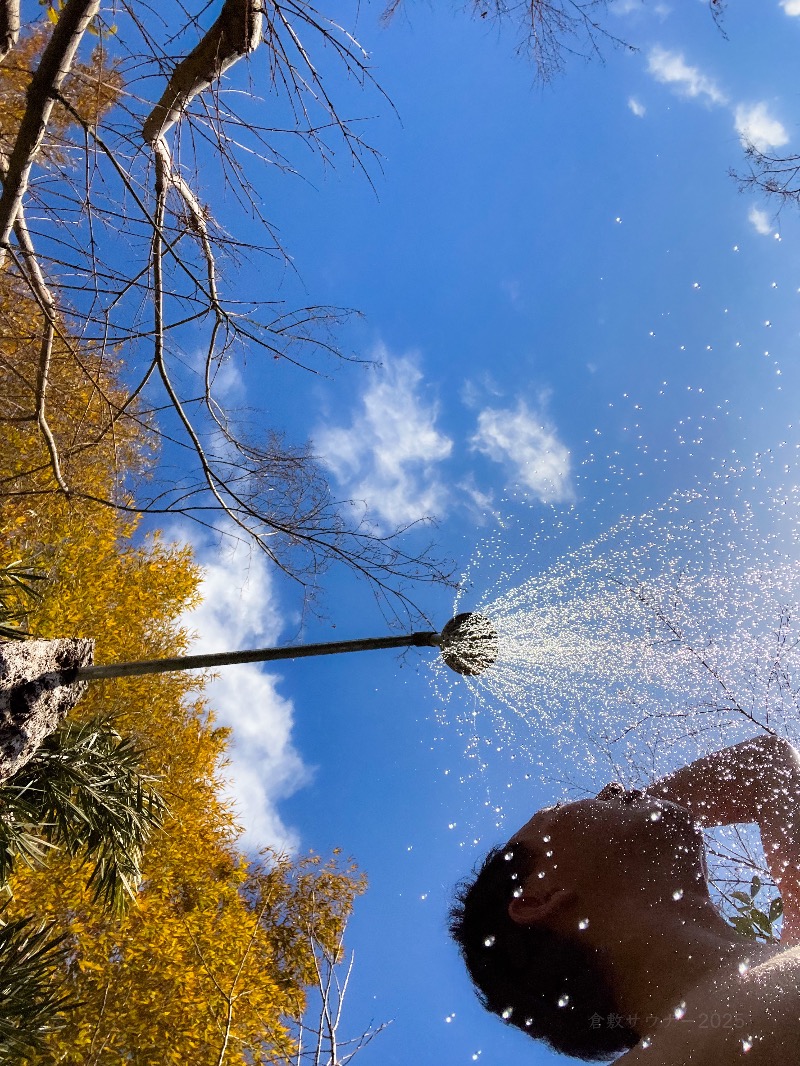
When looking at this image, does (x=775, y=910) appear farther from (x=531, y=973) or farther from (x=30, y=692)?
(x=30, y=692)

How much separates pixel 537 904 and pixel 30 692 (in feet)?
5.82

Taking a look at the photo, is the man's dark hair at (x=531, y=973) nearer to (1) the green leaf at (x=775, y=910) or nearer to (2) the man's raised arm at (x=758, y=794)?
(2) the man's raised arm at (x=758, y=794)

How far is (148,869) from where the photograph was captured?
850 centimetres

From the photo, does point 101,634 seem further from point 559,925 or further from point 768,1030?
point 768,1030

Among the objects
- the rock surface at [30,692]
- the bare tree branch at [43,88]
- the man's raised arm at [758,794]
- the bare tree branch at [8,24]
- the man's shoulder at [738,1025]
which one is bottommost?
the man's shoulder at [738,1025]

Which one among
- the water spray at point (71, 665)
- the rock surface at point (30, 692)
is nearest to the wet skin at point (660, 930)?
the water spray at point (71, 665)

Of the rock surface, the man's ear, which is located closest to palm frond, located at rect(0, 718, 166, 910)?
the rock surface

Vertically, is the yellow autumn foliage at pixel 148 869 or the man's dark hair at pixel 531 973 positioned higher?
the yellow autumn foliage at pixel 148 869

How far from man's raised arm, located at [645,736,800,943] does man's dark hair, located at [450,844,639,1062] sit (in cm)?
61

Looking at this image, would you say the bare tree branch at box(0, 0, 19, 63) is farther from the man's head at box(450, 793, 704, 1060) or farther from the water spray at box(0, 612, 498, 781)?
the man's head at box(450, 793, 704, 1060)

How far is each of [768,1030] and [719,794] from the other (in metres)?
1.10

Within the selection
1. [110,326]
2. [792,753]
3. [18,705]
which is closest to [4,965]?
[18,705]

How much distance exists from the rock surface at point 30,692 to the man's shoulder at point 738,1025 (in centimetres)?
191

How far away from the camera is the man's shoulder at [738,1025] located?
3.74 feet
